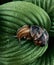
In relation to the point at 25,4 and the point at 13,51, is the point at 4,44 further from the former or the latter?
the point at 25,4

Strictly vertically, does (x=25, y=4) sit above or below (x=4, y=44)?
above

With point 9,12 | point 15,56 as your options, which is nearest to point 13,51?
point 15,56

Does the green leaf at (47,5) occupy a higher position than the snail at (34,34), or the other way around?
the green leaf at (47,5)

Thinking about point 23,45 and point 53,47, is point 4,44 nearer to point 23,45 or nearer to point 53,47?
point 23,45

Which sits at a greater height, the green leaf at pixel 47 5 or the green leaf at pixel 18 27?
the green leaf at pixel 47 5

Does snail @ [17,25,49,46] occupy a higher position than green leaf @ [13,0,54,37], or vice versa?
green leaf @ [13,0,54,37]

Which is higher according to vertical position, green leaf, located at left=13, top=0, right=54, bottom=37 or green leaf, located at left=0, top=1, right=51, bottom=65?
green leaf, located at left=13, top=0, right=54, bottom=37

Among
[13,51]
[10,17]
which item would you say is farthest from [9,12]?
[13,51]
